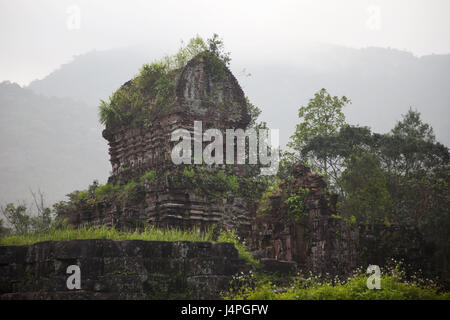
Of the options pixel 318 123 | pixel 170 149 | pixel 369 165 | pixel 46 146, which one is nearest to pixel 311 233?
pixel 170 149

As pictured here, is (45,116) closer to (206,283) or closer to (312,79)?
(312,79)

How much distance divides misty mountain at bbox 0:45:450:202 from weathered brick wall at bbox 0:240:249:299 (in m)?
109

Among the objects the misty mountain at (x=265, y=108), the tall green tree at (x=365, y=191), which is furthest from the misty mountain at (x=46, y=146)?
the tall green tree at (x=365, y=191)

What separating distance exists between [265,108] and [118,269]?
172159mm

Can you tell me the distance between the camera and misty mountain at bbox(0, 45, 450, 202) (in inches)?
5202

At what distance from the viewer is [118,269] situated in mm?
8836

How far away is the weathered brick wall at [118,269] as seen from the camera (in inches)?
336

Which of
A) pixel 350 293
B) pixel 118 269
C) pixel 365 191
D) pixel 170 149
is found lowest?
pixel 350 293

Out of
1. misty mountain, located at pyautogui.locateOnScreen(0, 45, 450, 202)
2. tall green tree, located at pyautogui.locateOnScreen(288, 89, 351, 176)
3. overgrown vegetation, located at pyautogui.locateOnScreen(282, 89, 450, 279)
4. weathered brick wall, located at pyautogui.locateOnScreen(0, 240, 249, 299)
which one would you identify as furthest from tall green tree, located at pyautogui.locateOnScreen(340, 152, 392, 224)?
misty mountain, located at pyautogui.locateOnScreen(0, 45, 450, 202)

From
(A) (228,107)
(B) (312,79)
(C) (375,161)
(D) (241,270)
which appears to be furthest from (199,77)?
(B) (312,79)

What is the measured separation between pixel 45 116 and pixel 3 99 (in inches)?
562

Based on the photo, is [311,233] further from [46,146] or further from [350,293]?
[46,146]

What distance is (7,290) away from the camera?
28.9 ft

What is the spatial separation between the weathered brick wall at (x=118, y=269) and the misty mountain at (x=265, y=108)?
109396 mm
